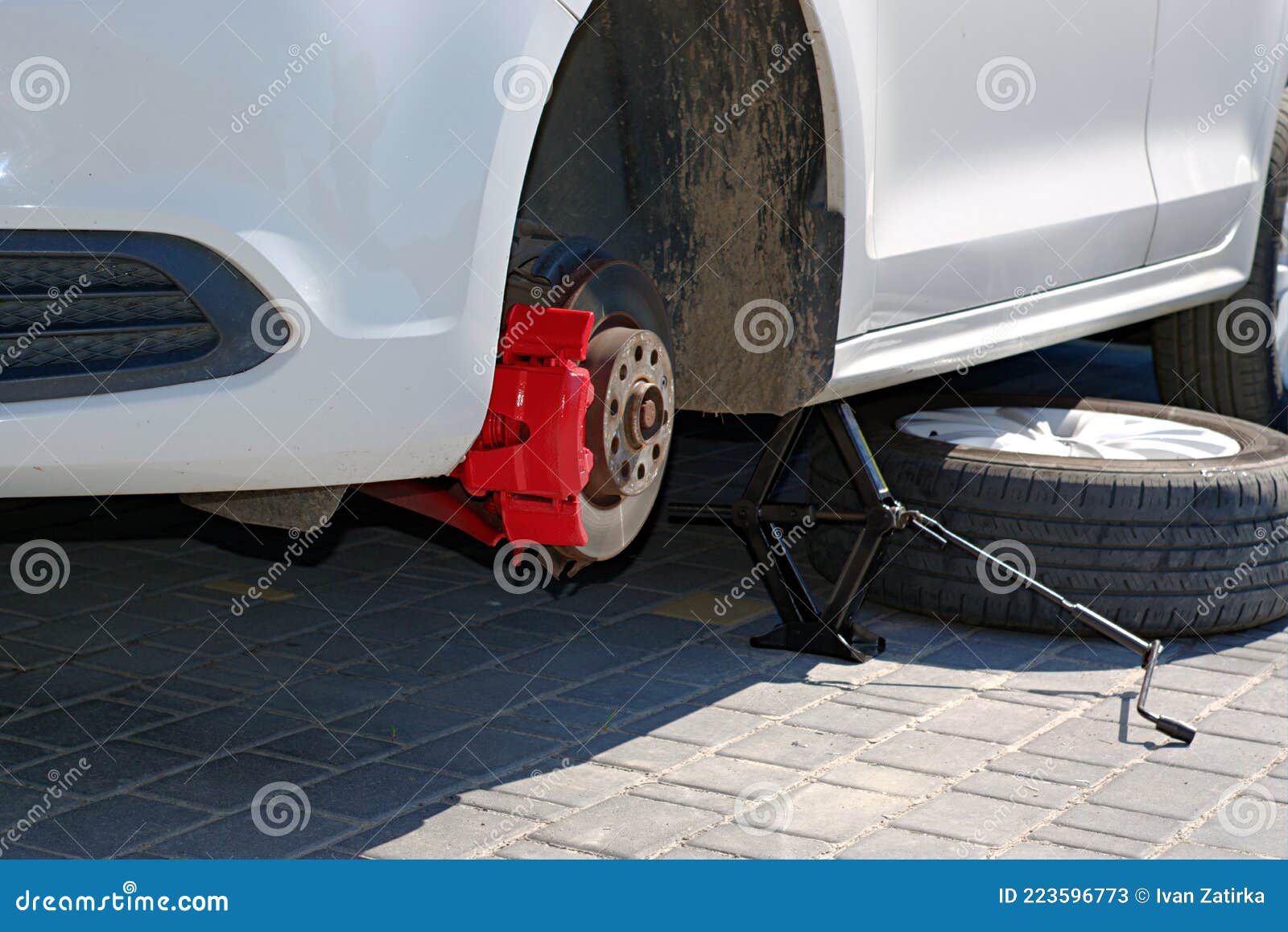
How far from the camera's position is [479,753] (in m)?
2.72

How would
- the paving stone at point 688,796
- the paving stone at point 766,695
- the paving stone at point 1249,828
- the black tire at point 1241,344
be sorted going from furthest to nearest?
the black tire at point 1241,344 → the paving stone at point 766,695 → the paving stone at point 688,796 → the paving stone at point 1249,828

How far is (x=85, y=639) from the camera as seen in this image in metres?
3.27

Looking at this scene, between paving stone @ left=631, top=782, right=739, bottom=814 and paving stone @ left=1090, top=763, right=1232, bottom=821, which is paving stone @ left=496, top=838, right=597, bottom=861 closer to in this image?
paving stone @ left=631, top=782, right=739, bottom=814

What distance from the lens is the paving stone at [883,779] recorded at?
2.61 meters

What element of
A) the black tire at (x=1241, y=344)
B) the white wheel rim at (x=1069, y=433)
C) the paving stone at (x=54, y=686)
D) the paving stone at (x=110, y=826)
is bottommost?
the paving stone at (x=110, y=826)

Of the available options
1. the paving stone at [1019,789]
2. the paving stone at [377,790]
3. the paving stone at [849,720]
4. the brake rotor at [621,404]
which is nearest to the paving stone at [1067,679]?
the paving stone at [849,720]

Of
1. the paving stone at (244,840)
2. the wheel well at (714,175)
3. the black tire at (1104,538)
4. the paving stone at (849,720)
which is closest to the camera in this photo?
the paving stone at (244,840)

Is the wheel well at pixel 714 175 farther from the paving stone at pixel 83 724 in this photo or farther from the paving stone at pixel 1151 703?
the paving stone at pixel 83 724

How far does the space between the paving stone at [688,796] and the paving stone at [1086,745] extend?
63 centimetres

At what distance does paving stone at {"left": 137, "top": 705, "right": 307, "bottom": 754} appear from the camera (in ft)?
8.93

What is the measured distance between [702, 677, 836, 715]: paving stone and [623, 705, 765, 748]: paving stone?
38mm

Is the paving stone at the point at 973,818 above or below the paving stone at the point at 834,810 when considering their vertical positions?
below

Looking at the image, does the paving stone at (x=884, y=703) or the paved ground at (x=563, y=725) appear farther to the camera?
the paving stone at (x=884, y=703)

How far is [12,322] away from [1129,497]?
2.36 m
